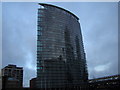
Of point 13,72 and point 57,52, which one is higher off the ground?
Answer: point 57,52

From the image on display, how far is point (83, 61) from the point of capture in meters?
117

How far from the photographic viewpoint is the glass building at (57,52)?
89.6 m

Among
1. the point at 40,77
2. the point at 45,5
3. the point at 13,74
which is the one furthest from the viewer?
the point at 13,74

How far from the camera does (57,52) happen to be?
96312 millimetres

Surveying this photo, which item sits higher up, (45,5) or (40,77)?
(45,5)

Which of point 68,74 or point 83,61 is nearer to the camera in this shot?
point 68,74

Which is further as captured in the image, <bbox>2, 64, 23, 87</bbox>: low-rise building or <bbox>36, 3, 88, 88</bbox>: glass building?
<bbox>2, 64, 23, 87</bbox>: low-rise building

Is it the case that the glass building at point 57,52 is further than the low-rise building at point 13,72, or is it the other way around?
the low-rise building at point 13,72

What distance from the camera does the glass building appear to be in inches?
3526

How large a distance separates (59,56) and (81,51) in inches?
1100

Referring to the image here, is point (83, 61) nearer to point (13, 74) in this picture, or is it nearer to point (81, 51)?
point (81, 51)

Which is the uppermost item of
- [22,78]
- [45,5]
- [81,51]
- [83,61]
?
[45,5]

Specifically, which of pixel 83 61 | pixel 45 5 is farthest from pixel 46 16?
pixel 83 61

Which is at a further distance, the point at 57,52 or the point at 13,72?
the point at 13,72
